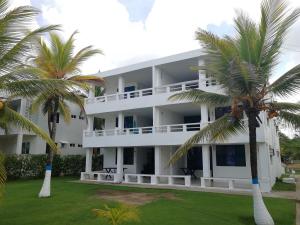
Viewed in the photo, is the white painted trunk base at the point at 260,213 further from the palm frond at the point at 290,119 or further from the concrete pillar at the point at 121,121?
the concrete pillar at the point at 121,121

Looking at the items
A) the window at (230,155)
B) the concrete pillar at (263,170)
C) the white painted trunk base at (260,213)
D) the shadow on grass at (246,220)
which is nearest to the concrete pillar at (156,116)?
the window at (230,155)

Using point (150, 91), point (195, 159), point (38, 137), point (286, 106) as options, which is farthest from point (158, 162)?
point (38, 137)

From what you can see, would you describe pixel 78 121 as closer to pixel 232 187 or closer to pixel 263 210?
pixel 232 187

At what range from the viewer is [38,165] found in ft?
78.4

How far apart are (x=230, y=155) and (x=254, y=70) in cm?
1034

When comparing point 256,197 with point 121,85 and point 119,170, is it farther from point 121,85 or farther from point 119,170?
point 121,85

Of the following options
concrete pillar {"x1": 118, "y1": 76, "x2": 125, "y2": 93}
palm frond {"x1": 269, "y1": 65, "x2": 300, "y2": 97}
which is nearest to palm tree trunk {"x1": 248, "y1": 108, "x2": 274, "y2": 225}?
palm frond {"x1": 269, "y1": 65, "x2": 300, "y2": 97}

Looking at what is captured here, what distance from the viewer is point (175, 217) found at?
31.2 ft

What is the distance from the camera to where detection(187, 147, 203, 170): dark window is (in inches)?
835

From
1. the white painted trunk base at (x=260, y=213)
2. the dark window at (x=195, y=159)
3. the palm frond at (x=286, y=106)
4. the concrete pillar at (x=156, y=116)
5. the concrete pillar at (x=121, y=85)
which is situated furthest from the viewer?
the concrete pillar at (x=121, y=85)

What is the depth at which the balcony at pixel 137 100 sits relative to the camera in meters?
19.4

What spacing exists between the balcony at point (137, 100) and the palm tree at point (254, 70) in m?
8.15

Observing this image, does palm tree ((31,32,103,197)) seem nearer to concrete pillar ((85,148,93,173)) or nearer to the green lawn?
the green lawn

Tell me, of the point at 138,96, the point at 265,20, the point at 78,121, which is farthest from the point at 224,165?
the point at 78,121
